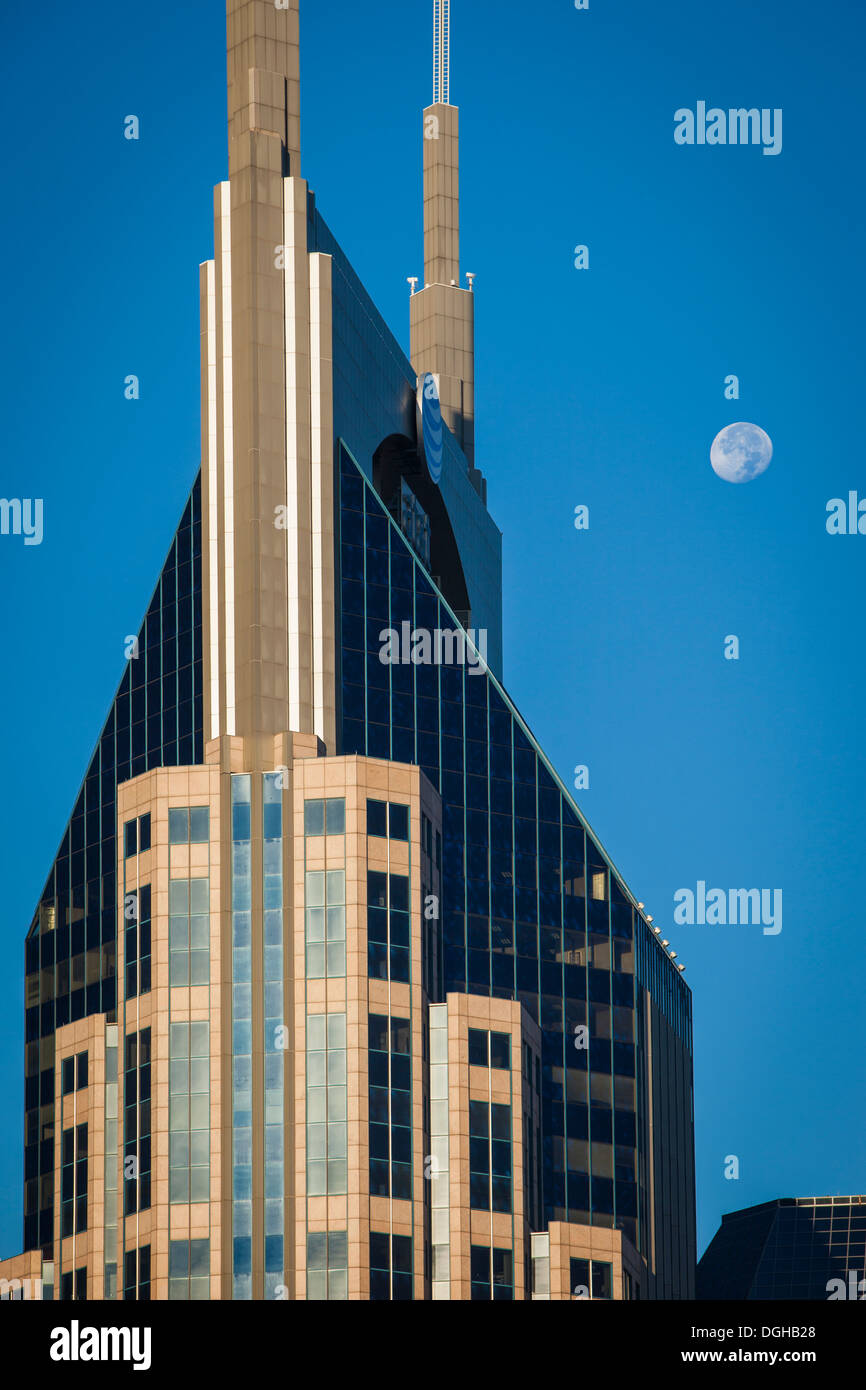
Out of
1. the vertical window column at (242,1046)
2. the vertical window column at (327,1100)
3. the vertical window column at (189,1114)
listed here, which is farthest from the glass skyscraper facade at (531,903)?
the vertical window column at (189,1114)

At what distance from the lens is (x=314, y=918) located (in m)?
146

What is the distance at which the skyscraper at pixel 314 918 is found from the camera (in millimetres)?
141750

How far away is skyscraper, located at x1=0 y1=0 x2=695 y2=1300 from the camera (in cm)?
14175

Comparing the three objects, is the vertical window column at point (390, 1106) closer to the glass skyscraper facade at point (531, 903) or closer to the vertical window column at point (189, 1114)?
the vertical window column at point (189, 1114)

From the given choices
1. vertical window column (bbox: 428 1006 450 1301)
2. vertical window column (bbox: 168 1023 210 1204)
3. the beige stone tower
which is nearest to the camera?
vertical window column (bbox: 168 1023 210 1204)

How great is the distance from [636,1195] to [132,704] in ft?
176

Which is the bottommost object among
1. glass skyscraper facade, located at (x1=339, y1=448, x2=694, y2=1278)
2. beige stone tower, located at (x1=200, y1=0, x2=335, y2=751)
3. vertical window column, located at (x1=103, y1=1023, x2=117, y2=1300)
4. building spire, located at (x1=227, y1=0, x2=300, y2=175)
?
vertical window column, located at (x1=103, y1=1023, x2=117, y2=1300)

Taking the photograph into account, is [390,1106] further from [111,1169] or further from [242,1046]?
[111,1169]

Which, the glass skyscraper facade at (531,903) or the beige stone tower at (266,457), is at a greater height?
the beige stone tower at (266,457)

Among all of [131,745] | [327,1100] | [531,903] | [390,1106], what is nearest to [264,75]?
[131,745]

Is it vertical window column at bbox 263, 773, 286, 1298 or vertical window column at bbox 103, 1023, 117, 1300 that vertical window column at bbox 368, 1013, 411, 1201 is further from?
vertical window column at bbox 103, 1023, 117, 1300

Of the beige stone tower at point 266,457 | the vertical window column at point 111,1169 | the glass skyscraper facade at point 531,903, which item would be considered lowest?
the vertical window column at point 111,1169

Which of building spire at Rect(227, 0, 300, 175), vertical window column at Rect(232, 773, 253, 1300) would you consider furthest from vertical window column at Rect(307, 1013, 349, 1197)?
building spire at Rect(227, 0, 300, 175)
